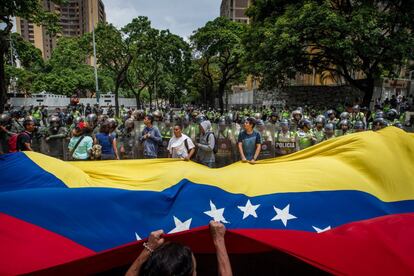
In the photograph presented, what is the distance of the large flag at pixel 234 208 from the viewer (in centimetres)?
246

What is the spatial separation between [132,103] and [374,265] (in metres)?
51.2

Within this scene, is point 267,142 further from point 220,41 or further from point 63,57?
point 63,57

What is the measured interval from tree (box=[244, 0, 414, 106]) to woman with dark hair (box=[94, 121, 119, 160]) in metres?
14.7

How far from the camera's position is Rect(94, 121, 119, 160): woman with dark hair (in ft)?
22.8

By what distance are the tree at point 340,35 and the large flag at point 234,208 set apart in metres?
15.3

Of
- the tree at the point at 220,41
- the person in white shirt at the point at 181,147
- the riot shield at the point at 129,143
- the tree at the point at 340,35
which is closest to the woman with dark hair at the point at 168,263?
the person in white shirt at the point at 181,147

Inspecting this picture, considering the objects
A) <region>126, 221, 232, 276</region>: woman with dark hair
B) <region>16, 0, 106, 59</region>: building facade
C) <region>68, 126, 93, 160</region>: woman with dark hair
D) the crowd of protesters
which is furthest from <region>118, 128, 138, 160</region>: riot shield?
<region>16, 0, 106, 59</region>: building facade

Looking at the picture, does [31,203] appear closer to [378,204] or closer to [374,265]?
[374,265]

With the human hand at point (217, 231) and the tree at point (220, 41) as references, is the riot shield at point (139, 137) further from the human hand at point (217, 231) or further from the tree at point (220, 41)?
the tree at point (220, 41)

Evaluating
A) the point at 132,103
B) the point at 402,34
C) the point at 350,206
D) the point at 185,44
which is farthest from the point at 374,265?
the point at 132,103

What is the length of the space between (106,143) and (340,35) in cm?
1606

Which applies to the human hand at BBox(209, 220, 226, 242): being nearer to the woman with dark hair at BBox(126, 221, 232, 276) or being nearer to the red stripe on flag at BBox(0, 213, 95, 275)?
the woman with dark hair at BBox(126, 221, 232, 276)

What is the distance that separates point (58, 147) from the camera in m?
9.01

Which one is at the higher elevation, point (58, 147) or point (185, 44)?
point (185, 44)
